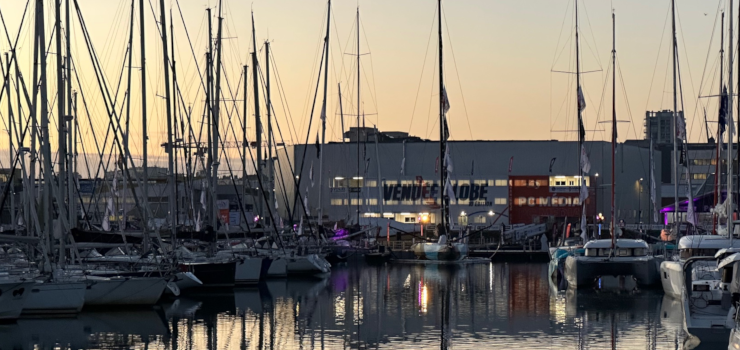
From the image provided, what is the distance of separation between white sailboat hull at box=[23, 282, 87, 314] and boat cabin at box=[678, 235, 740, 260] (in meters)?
22.3

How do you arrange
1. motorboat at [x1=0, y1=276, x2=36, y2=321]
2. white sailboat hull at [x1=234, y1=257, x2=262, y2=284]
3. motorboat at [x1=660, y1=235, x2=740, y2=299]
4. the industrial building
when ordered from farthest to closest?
the industrial building → white sailboat hull at [x1=234, y1=257, x2=262, y2=284] → motorboat at [x1=660, y1=235, x2=740, y2=299] → motorboat at [x1=0, y1=276, x2=36, y2=321]

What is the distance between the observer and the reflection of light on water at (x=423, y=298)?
138 ft

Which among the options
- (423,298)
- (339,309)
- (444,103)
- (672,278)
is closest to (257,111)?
(444,103)

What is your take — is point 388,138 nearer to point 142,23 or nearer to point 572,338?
point 142,23

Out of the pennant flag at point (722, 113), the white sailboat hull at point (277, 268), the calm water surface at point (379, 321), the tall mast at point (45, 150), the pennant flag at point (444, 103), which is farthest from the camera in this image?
the pennant flag at point (444, 103)

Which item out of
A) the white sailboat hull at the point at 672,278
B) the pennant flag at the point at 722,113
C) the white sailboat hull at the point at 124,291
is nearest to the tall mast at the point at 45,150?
the white sailboat hull at the point at 124,291

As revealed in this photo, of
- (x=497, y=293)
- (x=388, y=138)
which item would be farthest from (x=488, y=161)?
(x=497, y=293)

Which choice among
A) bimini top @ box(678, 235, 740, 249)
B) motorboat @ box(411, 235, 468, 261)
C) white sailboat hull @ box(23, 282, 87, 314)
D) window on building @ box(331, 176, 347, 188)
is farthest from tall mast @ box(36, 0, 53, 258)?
window on building @ box(331, 176, 347, 188)

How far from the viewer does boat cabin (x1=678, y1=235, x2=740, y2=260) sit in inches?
1727

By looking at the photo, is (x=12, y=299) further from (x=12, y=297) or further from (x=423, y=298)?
(x=423, y=298)

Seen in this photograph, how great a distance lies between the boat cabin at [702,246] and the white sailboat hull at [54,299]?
73.0 ft

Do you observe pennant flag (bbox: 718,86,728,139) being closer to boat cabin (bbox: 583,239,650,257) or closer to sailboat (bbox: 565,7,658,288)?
sailboat (bbox: 565,7,658,288)

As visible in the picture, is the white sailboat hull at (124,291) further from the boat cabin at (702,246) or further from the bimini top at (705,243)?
the bimini top at (705,243)

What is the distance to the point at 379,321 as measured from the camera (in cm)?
3747
